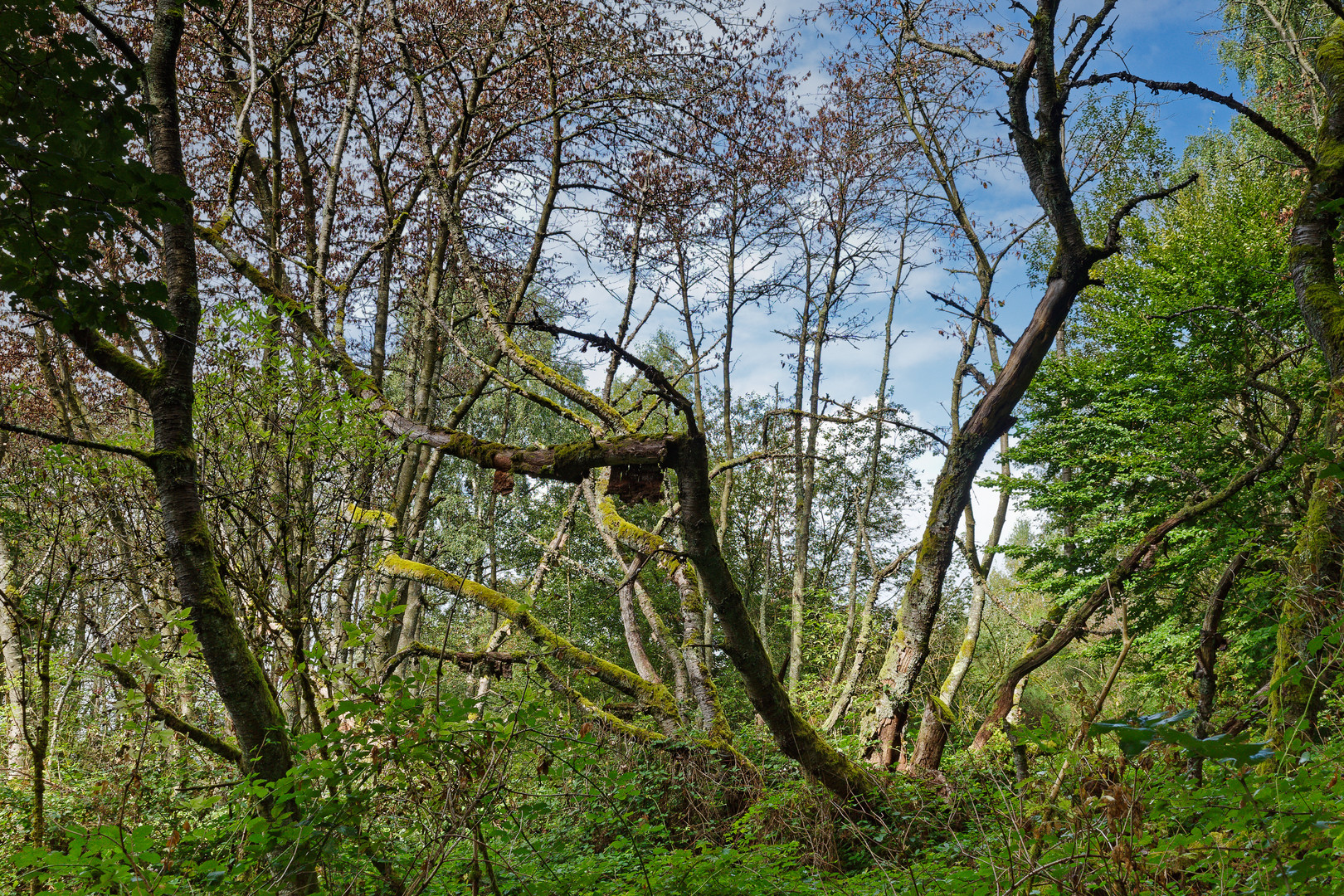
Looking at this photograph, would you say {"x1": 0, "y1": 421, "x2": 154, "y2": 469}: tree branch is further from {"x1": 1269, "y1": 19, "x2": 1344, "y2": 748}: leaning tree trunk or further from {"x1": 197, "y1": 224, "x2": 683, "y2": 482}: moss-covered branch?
{"x1": 1269, "y1": 19, "x2": 1344, "y2": 748}: leaning tree trunk

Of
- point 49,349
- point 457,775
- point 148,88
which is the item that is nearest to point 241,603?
point 457,775

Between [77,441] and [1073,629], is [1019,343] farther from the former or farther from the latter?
[77,441]

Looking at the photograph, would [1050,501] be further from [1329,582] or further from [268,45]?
[268,45]

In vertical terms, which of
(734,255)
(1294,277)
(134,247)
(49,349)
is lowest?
(134,247)

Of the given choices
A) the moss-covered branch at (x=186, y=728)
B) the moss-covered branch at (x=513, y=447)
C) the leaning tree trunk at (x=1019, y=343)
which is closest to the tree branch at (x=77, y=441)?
the moss-covered branch at (x=186, y=728)

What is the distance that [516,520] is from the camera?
63.7 feet

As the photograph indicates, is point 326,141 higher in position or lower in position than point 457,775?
higher

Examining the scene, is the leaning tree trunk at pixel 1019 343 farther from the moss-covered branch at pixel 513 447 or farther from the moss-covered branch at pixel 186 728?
the moss-covered branch at pixel 186 728

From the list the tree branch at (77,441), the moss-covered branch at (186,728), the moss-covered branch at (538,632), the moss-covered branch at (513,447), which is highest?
the moss-covered branch at (513,447)

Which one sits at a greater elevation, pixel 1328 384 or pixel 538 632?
pixel 1328 384

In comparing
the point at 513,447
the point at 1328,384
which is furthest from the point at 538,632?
the point at 1328,384

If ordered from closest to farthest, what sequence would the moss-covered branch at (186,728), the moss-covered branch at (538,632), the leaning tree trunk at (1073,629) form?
the moss-covered branch at (186,728) < the leaning tree trunk at (1073,629) < the moss-covered branch at (538,632)

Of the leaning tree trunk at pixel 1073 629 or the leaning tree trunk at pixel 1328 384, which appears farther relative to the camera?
the leaning tree trunk at pixel 1073 629

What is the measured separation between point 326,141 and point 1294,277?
9.82 m
